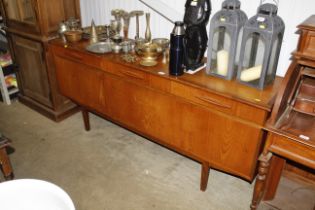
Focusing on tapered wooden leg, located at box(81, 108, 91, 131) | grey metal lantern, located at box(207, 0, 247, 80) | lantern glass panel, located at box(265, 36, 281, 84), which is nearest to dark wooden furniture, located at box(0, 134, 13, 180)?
tapered wooden leg, located at box(81, 108, 91, 131)

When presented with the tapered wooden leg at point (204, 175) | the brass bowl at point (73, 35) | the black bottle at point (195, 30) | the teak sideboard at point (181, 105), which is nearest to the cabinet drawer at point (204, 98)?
the teak sideboard at point (181, 105)

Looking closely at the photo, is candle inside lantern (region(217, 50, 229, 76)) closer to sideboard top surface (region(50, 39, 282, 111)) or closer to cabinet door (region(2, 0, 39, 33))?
sideboard top surface (region(50, 39, 282, 111))

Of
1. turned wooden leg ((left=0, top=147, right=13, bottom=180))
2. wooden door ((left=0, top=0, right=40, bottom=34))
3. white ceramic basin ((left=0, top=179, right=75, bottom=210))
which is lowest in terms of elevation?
turned wooden leg ((left=0, top=147, right=13, bottom=180))

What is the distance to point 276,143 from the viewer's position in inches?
57.7

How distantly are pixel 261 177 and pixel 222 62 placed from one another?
68 cm

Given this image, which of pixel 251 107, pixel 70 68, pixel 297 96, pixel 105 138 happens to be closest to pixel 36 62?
pixel 70 68

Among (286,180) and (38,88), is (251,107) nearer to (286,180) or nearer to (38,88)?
(286,180)

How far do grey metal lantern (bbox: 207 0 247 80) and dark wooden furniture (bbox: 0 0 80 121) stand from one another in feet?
4.72

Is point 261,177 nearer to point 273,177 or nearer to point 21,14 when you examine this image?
point 273,177

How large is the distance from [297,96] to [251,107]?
0.96 feet

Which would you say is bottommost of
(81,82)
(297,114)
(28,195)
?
(28,195)

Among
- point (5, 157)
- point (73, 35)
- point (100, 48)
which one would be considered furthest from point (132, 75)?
point (5, 157)

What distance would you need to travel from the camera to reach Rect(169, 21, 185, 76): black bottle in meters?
1.69

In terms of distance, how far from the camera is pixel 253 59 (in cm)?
164
